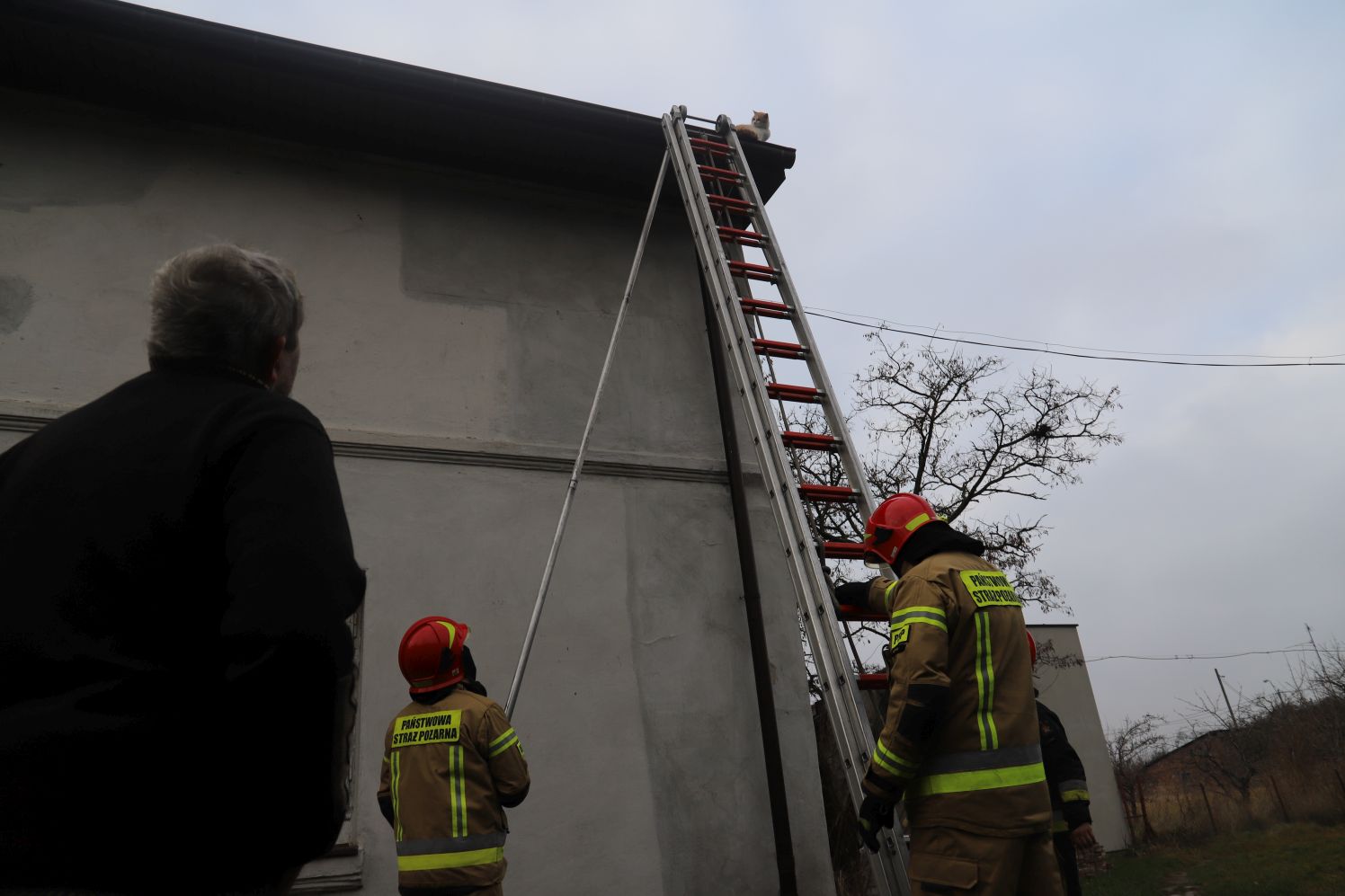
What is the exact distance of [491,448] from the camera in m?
5.59

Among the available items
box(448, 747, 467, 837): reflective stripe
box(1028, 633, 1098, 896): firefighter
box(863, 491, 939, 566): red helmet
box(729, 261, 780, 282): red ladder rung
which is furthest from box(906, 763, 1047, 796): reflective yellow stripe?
box(729, 261, 780, 282): red ladder rung

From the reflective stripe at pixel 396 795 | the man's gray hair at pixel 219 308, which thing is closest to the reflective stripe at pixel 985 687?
the reflective stripe at pixel 396 795

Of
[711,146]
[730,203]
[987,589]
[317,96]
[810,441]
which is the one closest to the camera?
[987,589]

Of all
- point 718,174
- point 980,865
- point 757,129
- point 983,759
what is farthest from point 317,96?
point 980,865

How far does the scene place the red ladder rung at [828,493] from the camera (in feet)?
14.2

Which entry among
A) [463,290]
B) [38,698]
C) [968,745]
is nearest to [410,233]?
[463,290]

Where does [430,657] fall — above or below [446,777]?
above

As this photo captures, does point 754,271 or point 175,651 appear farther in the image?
point 754,271

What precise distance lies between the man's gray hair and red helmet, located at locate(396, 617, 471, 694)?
252 centimetres

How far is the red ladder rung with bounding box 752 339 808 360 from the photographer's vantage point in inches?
201

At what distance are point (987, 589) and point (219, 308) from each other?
2565 millimetres

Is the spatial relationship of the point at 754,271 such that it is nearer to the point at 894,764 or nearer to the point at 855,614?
the point at 855,614

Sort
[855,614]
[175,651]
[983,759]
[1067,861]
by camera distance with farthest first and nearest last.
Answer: [1067,861] → [855,614] → [983,759] → [175,651]

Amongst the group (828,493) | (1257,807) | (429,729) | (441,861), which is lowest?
(1257,807)
